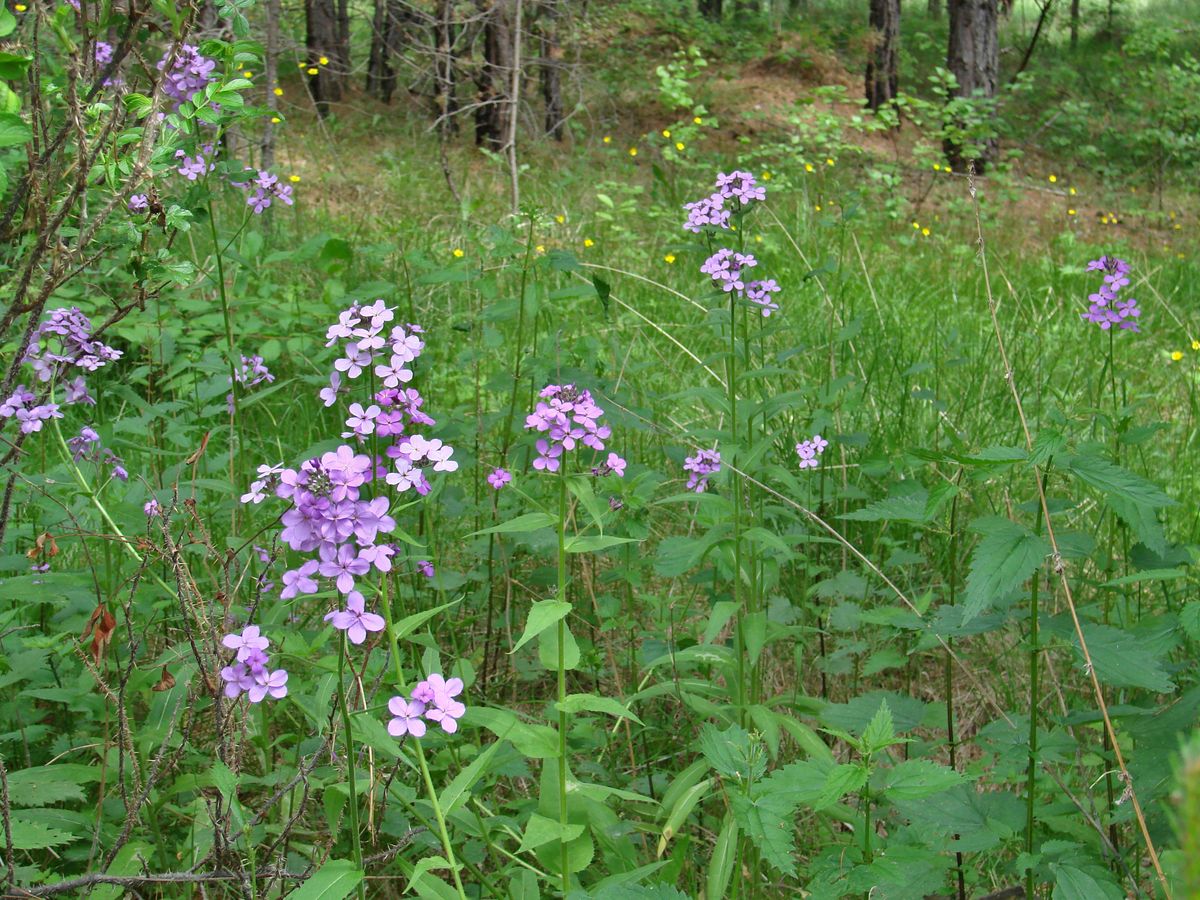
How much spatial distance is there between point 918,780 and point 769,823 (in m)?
0.22

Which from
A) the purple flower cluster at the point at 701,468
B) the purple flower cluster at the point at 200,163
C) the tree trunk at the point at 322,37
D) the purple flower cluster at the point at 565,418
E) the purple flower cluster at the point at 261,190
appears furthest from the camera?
the tree trunk at the point at 322,37

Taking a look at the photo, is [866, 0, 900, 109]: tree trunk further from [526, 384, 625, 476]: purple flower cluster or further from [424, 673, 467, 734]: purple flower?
[424, 673, 467, 734]: purple flower

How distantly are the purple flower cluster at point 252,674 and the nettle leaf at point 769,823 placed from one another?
0.61 m

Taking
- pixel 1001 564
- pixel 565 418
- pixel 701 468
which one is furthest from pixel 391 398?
pixel 701 468

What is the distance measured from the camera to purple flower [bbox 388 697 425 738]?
3.95 ft

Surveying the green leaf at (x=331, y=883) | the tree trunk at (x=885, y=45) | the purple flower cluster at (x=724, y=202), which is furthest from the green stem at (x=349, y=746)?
the tree trunk at (x=885, y=45)

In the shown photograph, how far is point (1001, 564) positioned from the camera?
1.39 metres

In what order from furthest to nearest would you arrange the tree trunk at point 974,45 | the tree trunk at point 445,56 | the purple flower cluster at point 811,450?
1. the tree trunk at point 974,45
2. the tree trunk at point 445,56
3. the purple flower cluster at point 811,450

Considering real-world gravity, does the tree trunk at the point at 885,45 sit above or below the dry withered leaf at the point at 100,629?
above

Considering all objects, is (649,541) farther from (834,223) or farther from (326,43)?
(326,43)

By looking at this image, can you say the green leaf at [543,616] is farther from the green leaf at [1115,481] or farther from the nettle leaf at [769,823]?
the green leaf at [1115,481]

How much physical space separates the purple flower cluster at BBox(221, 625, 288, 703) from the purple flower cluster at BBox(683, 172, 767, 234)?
1347 mm

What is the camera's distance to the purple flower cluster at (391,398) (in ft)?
4.21

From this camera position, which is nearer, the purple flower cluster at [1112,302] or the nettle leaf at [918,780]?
the nettle leaf at [918,780]
